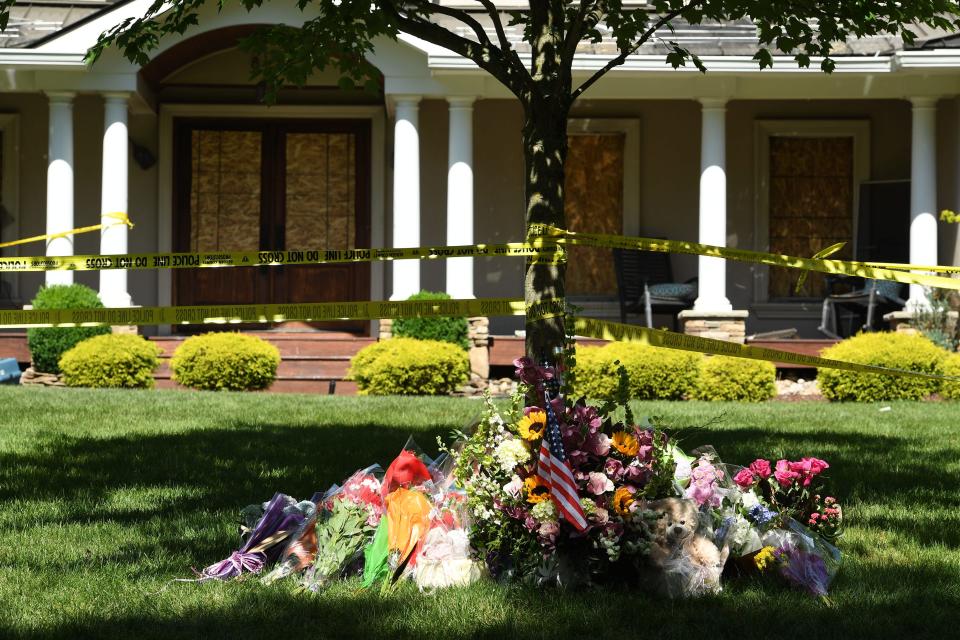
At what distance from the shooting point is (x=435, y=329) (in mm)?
12617

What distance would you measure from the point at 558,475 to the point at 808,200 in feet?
40.1

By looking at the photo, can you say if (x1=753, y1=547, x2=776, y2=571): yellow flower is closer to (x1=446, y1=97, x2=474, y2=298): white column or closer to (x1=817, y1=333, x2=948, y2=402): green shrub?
(x1=817, y1=333, x2=948, y2=402): green shrub

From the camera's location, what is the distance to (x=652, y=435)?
448 centimetres

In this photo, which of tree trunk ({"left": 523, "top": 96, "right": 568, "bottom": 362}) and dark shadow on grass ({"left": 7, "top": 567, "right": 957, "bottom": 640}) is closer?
dark shadow on grass ({"left": 7, "top": 567, "right": 957, "bottom": 640})

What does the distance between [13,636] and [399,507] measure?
4.78 feet

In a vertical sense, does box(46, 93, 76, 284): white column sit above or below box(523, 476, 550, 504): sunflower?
above

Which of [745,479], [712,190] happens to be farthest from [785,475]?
[712,190]

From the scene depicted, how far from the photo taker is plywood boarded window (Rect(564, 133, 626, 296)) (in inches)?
605

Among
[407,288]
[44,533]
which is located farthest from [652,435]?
[407,288]

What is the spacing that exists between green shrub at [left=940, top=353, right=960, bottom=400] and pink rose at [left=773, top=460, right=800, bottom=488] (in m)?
7.21

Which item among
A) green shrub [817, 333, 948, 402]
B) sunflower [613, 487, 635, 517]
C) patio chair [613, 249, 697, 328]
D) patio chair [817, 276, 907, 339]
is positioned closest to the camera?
sunflower [613, 487, 635, 517]

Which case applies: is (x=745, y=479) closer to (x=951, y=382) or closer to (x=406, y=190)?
(x=951, y=382)

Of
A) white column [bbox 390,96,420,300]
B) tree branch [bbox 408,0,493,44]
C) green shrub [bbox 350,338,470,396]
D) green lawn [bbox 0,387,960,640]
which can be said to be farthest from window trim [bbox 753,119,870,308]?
tree branch [bbox 408,0,493,44]

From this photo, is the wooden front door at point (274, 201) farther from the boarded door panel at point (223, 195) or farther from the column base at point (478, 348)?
the column base at point (478, 348)
